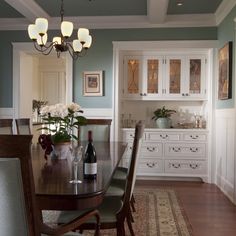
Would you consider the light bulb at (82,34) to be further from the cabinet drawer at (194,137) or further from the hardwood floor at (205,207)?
the cabinet drawer at (194,137)

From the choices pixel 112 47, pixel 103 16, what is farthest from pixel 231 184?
pixel 103 16

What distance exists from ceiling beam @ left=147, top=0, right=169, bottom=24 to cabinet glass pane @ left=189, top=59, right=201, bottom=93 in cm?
94

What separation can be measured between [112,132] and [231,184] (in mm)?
2118

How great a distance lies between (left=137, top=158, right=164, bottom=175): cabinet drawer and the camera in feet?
17.6

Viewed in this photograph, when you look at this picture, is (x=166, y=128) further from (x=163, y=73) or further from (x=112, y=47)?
(x=112, y=47)

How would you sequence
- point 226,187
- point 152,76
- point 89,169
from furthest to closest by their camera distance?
point 152,76
point 226,187
point 89,169

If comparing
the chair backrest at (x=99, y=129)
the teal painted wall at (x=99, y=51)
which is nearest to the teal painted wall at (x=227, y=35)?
the teal painted wall at (x=99, y=51)

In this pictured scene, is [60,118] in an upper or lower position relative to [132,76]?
lower

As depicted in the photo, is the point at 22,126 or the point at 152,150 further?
the point at 152,150

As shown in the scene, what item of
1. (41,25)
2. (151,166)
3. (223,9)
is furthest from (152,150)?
(41,25)

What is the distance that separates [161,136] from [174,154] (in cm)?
38

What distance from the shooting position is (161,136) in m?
5.33

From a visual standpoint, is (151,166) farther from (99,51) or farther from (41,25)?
(41,25)

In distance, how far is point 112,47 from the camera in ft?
17.7
